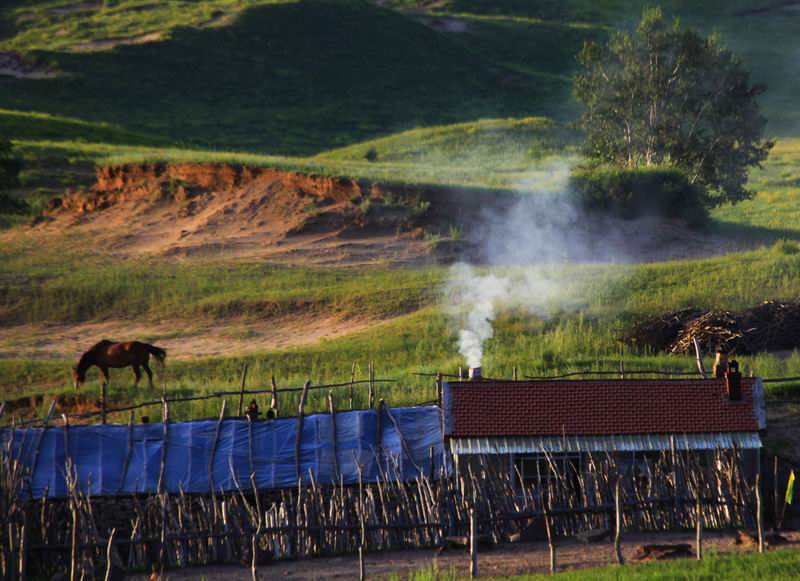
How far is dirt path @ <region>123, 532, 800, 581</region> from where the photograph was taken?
1902 cm

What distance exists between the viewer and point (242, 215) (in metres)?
46.5

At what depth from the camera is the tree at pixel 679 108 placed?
50969 mm

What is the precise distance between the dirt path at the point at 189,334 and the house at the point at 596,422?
11.7m

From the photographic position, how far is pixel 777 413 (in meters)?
24.9

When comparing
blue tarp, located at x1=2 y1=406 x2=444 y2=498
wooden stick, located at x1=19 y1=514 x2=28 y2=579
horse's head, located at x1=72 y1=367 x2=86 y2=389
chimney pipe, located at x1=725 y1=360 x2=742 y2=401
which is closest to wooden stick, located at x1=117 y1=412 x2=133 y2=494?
blue tarp, located at x1=2 y1=406 x2=444 y2=498

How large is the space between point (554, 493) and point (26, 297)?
911 inches

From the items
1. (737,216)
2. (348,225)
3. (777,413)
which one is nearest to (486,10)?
(737,216)

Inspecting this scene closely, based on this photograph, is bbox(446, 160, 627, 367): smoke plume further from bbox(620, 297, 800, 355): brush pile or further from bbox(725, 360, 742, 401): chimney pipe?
bbox(725, 360, 742, 401): chimney pipe

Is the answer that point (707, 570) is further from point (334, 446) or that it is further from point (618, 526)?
point (334, 446)

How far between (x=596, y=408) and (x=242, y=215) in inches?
1033

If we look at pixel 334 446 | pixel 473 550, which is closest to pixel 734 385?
pixel 473 550

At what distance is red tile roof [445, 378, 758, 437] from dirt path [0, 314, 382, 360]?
11639mm

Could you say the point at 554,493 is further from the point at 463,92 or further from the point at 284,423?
the point at 463,92

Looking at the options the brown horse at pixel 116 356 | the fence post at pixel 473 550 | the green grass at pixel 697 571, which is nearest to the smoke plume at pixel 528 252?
the brown horse at pixel 116 356
